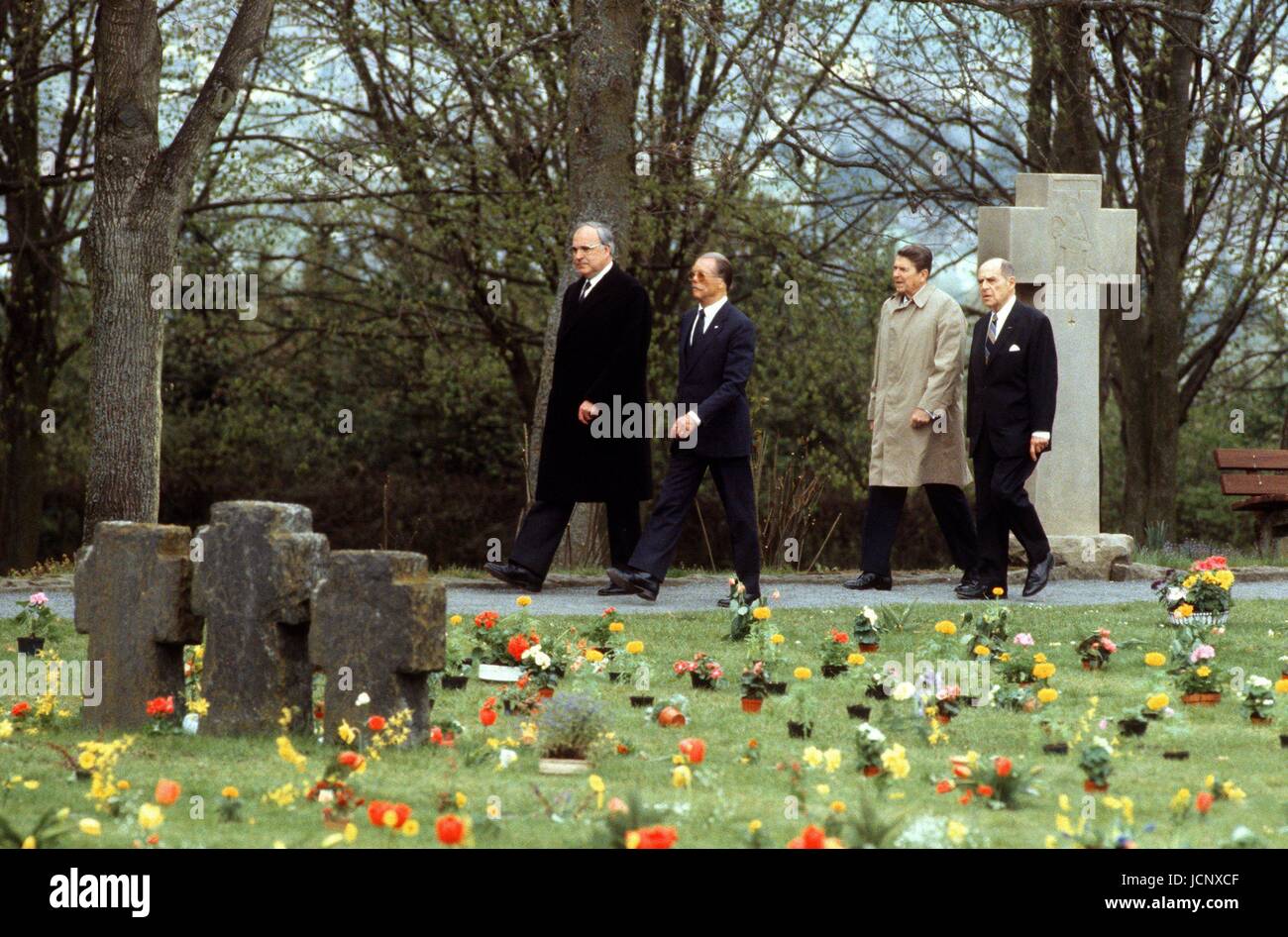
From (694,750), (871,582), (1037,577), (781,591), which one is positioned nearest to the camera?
(694,750)

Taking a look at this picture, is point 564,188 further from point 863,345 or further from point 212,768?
point 212,768

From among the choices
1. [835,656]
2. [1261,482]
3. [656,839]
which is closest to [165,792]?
[656,839]

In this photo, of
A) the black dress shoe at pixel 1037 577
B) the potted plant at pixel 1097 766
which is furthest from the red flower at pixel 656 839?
the black dress shoe at pixel 1037 577

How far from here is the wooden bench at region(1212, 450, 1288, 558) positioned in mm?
16266

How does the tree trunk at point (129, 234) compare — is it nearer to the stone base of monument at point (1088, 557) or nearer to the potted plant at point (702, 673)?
the potted plant at point (702, 673)

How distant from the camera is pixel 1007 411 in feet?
33.5

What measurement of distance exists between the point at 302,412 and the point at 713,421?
14149 mm

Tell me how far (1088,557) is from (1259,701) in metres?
6.20

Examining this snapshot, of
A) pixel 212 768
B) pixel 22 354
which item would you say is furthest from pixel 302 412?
pixel 212 768

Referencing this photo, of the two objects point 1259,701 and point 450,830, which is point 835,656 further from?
point 450,830

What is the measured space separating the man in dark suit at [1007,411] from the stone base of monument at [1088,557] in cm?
176

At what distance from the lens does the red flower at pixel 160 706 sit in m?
5.51

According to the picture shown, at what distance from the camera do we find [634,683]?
6871 mm

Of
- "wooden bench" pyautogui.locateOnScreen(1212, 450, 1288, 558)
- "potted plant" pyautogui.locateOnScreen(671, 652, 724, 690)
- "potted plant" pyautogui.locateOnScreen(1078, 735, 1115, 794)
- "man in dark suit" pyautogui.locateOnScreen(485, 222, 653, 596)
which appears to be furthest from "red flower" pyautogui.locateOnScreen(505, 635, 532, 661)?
"wooden bench" pyautogui.locateOnScreen(1212, 450, 1288, 558)
